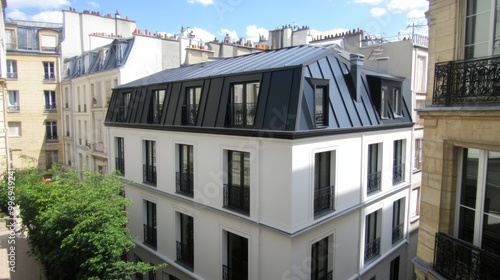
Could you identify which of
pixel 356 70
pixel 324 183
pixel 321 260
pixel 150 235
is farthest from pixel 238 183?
pixel 150 235

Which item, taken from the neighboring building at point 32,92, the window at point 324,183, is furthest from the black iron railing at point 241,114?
the neighboring building at point 32,92

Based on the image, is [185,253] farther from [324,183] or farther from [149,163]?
[324,183]

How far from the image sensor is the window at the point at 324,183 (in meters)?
9.12

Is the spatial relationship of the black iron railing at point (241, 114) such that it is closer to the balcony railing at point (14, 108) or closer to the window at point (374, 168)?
the window at point (374, 168)

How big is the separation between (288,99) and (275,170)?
74.3 inches

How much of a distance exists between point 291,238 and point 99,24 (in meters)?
26.1

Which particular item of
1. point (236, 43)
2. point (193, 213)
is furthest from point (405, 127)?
point (236, 43)

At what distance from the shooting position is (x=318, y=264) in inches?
380

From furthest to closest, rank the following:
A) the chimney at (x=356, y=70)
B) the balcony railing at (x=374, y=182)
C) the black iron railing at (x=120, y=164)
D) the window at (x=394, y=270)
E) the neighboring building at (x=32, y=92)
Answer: the neighboring building at (x=32, y=92)
the black iron railing at (x=120, y=164)
the window at (x=394, y=270)
the balcony railing at (x=374, y=182)
the chimney at (x=356, y=70)

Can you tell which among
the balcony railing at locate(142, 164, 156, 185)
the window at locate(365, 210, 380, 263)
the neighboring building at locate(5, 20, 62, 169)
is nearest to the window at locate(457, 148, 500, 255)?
the window at locate(365, 210, 380, 263)

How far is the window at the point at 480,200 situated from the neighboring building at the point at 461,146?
0.01 meters

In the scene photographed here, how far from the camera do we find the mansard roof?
8.29 m

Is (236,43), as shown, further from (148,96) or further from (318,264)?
(318,264)

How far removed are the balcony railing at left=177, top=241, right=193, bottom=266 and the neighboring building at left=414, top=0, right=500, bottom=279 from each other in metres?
7.99
